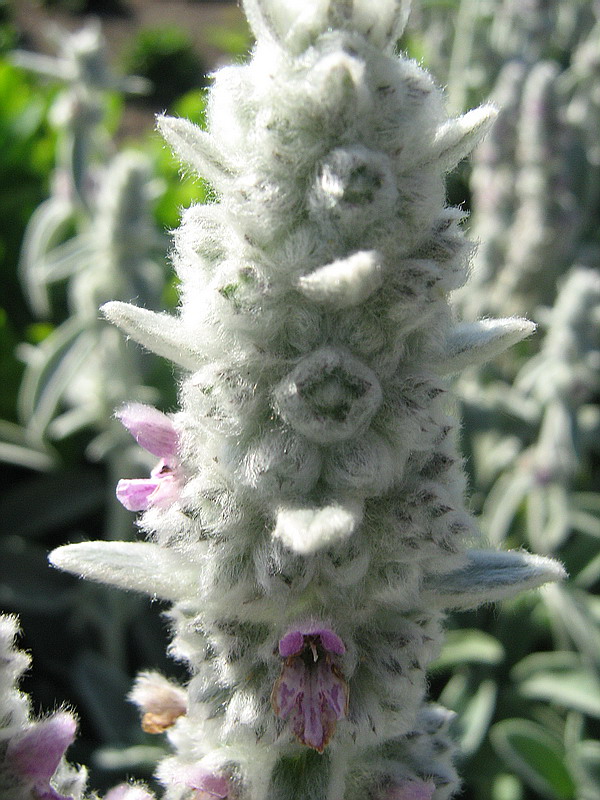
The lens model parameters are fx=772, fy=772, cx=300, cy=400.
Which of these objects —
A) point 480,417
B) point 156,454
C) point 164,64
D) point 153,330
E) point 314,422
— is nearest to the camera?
point 314,422

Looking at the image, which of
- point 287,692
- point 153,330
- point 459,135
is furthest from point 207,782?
point 459,135

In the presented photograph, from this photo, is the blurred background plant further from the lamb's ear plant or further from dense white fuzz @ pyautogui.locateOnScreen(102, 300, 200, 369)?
dense white fuzz @ pyautogui.locateOnScreen(102, 300, 200, 369)

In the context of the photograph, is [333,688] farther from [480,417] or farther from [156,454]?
[480,417]

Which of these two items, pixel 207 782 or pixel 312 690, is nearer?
pixel 312 690

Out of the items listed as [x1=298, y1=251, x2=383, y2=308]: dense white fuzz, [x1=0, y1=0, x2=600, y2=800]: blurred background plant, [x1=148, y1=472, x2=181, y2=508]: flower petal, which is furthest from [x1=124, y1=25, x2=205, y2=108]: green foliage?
[x1=298, y1=251, x2=383, y2=308]: dense white fuzz

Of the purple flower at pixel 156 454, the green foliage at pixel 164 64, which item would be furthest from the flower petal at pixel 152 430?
the green foliage at pixel 164 64

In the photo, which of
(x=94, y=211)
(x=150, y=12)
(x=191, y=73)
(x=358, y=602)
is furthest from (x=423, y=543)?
(x=150, y=12)

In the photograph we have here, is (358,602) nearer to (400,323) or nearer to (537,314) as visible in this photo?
(400,323)
